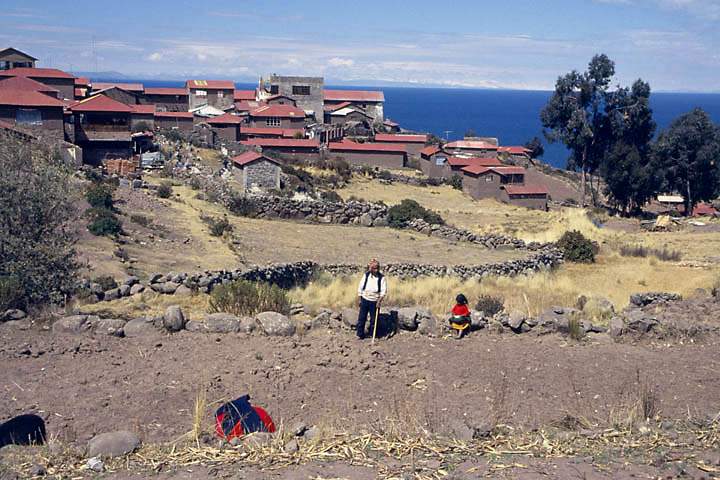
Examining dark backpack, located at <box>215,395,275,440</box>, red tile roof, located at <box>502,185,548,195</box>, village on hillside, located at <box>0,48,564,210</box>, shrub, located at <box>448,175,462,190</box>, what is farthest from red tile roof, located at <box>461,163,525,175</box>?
dark backpack, located at <box>215,395,275,440</box>

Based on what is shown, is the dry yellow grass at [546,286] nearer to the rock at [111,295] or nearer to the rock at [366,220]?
the rock at [111,295]

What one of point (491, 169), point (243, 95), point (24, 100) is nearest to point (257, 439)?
point (24, 100)

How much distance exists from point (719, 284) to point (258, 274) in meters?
12.6

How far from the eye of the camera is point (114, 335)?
13.1 metres

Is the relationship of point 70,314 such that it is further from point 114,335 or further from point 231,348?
point 231,348

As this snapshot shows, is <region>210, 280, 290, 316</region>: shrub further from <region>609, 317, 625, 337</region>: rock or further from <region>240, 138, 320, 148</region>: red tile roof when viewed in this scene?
<region>240, 138, 320, 148</region>: red tile roof

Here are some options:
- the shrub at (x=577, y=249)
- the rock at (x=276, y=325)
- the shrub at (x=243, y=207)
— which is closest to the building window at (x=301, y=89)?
the shrub at (x=243, y=207)

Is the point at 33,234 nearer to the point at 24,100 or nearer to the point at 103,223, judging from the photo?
the point at 103,223

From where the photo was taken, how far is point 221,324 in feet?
44.3

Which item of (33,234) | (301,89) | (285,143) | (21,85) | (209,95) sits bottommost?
(33,234)

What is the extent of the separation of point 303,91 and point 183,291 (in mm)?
61009

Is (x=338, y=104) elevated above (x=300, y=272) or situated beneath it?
elevated above

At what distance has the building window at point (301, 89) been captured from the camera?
75.9 meters

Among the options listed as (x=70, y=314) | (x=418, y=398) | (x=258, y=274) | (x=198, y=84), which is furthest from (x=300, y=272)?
(x=198, y=84)
